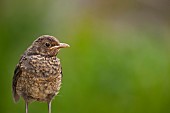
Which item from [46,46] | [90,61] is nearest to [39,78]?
[46,46]

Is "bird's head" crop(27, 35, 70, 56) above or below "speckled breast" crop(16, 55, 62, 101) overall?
above

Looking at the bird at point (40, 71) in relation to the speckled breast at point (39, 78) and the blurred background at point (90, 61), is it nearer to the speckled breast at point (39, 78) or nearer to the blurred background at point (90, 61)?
the speckled breast at point (39, 78)

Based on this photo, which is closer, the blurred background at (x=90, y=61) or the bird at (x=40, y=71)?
the bird at (x=40, y=71)

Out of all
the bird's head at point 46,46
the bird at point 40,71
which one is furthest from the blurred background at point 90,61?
the bird's head at point 46,46

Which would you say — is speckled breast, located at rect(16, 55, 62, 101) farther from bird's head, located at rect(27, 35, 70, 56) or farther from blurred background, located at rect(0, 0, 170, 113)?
blurred background, located at rect(0, 0, 170, 113)

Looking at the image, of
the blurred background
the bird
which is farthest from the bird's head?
the blurred background

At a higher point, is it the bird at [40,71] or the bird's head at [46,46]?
the bird's head at [46,46]

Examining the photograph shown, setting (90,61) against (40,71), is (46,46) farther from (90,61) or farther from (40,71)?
(90,61)
